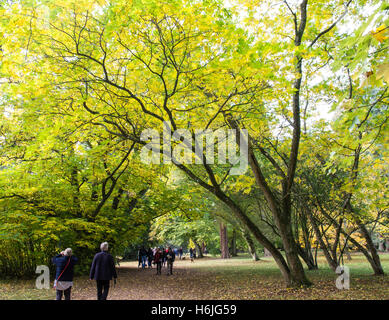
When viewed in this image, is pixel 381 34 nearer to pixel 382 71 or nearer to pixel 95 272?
pixel 382 71

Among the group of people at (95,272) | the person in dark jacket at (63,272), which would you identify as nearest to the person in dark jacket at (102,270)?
the group of people at (95,272)

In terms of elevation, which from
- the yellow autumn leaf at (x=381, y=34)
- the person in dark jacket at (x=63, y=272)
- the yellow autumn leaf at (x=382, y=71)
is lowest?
the person in dark jacket at (x=63, y=272)

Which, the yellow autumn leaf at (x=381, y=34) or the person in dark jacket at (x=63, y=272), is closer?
the yellow autumn leaf at (x=381, y=34)

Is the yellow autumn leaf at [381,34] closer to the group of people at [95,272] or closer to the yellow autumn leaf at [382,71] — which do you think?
the yellow autumn leaf at [382,71]

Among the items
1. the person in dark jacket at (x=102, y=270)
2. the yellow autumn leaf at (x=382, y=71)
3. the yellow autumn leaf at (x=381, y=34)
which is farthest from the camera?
the person in dark jacket at (x=102, y=270)

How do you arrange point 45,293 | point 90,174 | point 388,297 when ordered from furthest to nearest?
1. point 90,174
2. point 45,293
3. point 388,297

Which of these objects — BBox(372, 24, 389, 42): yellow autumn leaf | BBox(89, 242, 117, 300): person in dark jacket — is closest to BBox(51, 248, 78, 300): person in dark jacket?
BBox(89, 242, 117, 300): person in dark jacket

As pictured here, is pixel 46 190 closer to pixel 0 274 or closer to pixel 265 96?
pixel 0 274

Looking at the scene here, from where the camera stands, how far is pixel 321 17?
836 cm

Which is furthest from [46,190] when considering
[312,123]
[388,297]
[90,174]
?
[388,297]

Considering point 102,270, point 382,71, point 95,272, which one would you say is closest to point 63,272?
point 95,272

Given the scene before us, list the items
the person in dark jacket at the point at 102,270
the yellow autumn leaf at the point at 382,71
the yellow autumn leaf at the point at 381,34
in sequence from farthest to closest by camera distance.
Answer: the person in dark jacket at the point at 102,270
the yellow autumn leaf at the point at 381,34
the yellow autumn leaf at the point at 382,71
